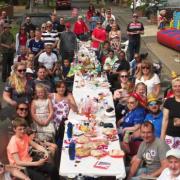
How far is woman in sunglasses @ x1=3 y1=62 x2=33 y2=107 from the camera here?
28.3ft

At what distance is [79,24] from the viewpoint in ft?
62.7

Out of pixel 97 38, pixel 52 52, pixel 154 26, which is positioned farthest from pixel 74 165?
pixel 154 26

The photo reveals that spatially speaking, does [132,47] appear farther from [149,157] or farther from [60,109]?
[149,157]

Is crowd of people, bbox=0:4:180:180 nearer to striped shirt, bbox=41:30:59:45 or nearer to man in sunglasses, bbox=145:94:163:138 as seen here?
man in sunglasses, bbox=145:94:163:138

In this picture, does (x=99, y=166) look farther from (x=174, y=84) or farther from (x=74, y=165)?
(x=174, y=84)

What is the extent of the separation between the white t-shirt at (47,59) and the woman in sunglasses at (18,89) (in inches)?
118

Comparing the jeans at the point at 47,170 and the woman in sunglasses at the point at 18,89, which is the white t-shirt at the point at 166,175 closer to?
the jeans at the point at 47,170

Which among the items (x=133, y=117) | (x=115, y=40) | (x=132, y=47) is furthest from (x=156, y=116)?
(x=132, y=47)

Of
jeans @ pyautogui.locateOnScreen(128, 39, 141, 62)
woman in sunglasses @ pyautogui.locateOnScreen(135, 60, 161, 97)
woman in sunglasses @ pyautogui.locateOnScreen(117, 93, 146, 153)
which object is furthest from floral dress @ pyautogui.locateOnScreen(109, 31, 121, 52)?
woman in sunglasses @ pyautogui.locateOnScreen(117, 93, 146, 153)

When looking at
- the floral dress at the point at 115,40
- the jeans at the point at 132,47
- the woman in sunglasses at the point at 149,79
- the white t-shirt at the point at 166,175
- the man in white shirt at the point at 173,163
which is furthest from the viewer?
the jeans at the point at 132,47

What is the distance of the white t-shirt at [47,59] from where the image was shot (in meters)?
12.0

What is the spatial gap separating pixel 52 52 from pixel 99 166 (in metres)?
6.65

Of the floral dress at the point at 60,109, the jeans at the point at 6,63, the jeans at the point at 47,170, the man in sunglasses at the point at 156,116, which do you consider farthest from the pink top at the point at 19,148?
the jeans at the point at 6,63

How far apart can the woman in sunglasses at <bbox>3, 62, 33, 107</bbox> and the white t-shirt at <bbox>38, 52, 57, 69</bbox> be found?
299 centimetres
